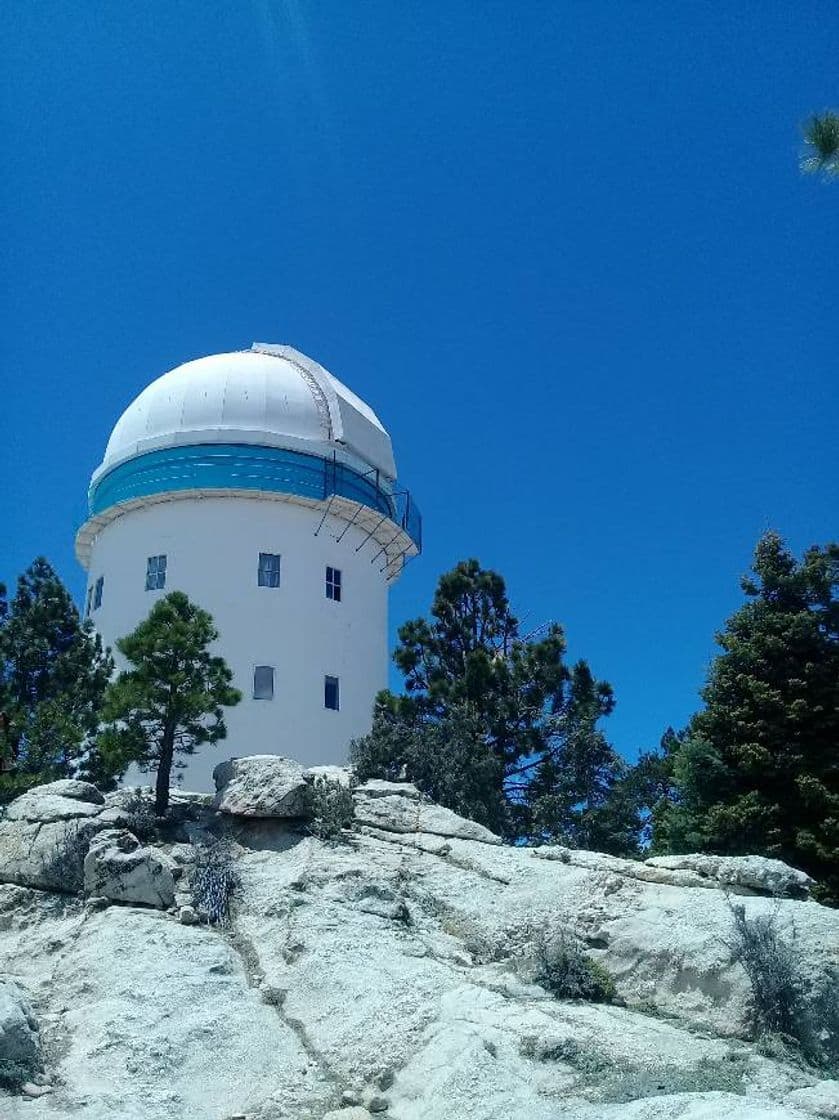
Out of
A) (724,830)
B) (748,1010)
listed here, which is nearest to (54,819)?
(748,1010)

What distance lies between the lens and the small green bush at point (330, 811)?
56.3ft

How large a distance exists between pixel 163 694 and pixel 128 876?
4.06m

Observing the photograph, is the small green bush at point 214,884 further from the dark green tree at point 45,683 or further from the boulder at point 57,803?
the dark green tree at point 45,683

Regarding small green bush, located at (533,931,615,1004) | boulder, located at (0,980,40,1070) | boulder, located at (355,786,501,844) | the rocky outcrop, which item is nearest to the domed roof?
boulder, located at (355,786,501,844)

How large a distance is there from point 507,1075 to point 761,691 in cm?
1189

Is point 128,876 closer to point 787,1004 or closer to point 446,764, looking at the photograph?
point 446,764

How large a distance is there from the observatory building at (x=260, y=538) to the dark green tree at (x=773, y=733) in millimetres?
10316

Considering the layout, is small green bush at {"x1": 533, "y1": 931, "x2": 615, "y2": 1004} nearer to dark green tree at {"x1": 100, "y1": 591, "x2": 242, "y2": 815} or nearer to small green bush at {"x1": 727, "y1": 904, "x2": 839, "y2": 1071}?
small green bush at {"x1": 727, "y1": 904, "x2": 839, "y2": 1071}

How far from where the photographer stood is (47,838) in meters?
16.0

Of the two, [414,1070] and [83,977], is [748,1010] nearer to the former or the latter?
[414,1070]

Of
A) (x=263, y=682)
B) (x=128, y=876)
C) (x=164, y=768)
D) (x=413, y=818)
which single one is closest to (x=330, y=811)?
(x=413, y=818)

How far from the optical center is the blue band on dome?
2855cm

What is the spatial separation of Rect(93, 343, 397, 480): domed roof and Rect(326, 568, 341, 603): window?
3218mm

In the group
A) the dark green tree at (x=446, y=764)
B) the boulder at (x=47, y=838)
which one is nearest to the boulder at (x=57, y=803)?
the boulder at (x=47, y=838)
